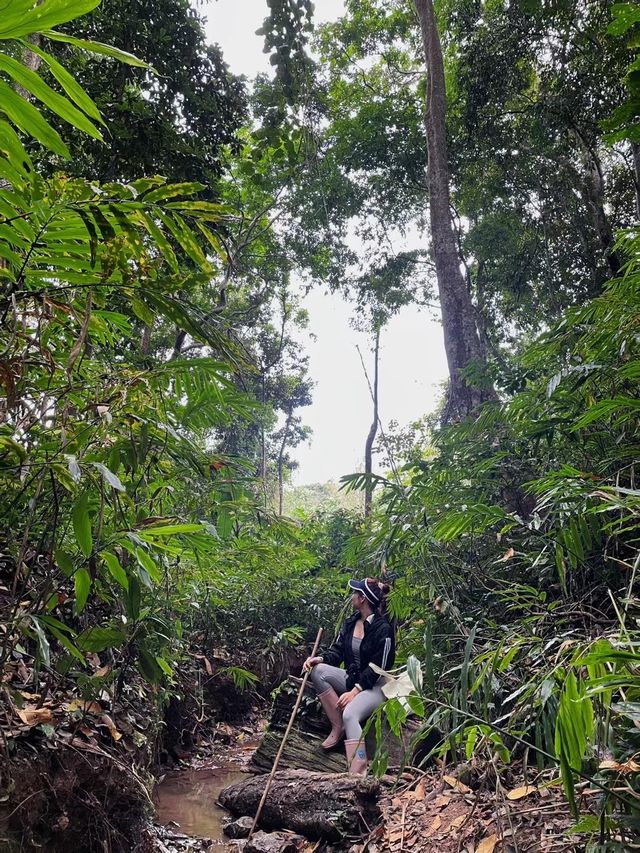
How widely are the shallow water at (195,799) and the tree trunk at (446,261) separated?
13.9 ft

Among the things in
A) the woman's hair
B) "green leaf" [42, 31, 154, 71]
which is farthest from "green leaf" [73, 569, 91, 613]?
the woman's hair

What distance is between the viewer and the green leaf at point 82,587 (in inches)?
57.8

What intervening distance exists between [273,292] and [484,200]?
8158 millimetres

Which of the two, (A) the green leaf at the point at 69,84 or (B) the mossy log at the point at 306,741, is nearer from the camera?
(A) the green leaf at the point at 69,84

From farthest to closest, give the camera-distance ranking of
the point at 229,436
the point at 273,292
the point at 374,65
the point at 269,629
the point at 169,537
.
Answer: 1. the point at 229,436
2. the point at 273,292
3. the point at 374,65
4. the point at 269,629
5. the point at 169,537

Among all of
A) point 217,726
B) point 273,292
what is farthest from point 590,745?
point 273,292

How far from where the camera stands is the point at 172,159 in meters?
5.62

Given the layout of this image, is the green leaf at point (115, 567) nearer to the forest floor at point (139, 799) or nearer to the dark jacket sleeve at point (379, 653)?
the forest floor at point (139, 799)

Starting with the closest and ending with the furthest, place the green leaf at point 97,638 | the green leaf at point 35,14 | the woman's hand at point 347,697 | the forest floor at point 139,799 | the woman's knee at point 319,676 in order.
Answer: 1. the green leaf at point 35,14
2. the green leaf at point 97,638
3. the forest floor at point 139,799
4. the woman's hand at point 347,697
5. the woman's knee at point 319,676

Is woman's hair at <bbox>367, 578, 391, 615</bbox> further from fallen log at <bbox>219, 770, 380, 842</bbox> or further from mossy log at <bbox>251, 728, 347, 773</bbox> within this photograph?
fallen log at <bbox>219, 770, 380, 842</bbox>

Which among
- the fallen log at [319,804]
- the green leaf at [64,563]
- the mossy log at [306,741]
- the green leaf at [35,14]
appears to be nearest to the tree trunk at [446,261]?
the mossy log at [306,741]

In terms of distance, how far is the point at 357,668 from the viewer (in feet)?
14.7

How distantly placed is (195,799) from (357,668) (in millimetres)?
1475

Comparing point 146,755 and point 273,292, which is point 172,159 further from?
point 273,292
